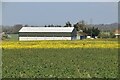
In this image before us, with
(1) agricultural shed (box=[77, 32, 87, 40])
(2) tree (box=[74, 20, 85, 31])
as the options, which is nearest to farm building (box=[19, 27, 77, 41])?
(1) agricultural shed (box=[77, 32, 87, 40])

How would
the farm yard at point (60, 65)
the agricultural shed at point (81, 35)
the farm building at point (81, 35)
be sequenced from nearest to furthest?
the farm yard at point (60, 65)
the agricultural shed at point (81, 35)
the farm building at point (81, 35)

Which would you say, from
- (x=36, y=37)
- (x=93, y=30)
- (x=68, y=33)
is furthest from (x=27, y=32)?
(x=93, y=30)

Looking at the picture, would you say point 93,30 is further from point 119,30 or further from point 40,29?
point 40,29

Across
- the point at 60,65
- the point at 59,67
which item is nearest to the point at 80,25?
the point at 60,65

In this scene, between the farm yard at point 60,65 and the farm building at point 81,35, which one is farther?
the farm building at point 81,35

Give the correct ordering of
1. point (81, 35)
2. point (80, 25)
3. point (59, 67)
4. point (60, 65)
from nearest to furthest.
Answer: point (59, 67) → point (60, 65) → point (81, 35) → point (80, 25)

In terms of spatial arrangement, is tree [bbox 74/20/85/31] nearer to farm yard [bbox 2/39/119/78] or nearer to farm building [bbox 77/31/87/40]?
farm building [bbox 77/31/87/40]

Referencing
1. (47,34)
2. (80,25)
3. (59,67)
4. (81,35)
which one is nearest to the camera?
(59,67)

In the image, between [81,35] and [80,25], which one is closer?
[81,35]

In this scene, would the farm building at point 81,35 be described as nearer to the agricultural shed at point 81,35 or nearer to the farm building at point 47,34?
the agricultural shed at point 81,35

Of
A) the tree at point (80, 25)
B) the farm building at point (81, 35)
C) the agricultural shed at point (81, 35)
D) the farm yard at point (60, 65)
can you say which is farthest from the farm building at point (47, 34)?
the farm yard at point (60, 65)

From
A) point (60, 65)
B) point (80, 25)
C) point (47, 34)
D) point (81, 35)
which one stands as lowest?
point (60, 65)

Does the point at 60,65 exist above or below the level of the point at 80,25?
below

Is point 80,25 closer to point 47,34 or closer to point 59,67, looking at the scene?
point 47,34
